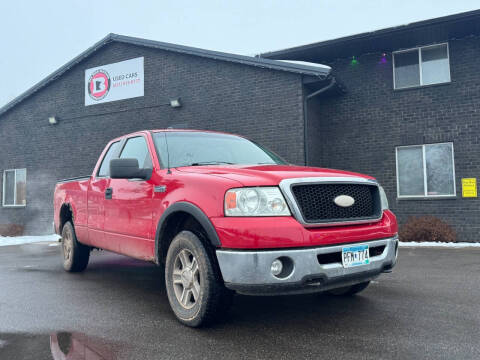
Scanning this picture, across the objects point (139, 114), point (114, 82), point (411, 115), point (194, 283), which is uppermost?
point (114, 82)

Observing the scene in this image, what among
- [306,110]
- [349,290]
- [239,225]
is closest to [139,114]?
[306,110]

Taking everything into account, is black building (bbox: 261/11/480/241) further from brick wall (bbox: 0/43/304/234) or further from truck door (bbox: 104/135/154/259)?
truck door (bbox: 104/135/154/259)

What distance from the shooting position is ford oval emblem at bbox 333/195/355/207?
3.58 metres

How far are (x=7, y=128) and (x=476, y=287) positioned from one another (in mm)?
18226

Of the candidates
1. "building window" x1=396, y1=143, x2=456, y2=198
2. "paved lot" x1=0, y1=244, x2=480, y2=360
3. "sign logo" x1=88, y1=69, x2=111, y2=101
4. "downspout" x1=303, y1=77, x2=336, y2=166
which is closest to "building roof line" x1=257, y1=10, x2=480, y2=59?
"downspout" x1=303, y1=77, x2=336, y2=166

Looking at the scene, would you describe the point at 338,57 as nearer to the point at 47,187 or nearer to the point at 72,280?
the point at 72,280

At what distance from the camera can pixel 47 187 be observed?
16375 millimetres

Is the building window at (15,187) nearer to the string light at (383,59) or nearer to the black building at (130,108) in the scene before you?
the black building at (130,108)

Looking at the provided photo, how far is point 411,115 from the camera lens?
11922 millimetres

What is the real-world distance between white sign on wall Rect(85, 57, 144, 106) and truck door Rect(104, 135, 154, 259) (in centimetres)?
1020

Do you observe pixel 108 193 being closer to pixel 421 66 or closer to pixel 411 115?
pixel 411 115

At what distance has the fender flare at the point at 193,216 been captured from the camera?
11.0 feet

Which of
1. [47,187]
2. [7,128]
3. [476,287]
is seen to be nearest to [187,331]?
[476,287]

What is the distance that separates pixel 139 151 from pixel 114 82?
454 inches
